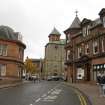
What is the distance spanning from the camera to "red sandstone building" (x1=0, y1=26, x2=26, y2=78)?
4841 cm

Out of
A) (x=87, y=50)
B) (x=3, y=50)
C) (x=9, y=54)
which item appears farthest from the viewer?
(x=9, y=54)

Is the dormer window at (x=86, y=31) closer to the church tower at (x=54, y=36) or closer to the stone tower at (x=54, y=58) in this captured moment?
the stone tower at (x=54, y=58)

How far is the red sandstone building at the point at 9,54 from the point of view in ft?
159

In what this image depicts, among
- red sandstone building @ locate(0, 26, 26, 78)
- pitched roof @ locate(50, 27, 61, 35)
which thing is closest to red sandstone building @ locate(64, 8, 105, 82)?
red sandstone building @ locate(0, 26, 26, 78)

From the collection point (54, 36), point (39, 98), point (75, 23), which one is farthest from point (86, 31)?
point (54, 36)

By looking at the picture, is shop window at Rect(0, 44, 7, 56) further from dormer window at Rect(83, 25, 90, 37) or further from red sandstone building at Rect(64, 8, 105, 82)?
dormer window at Rect(83, 25, 90, 37)

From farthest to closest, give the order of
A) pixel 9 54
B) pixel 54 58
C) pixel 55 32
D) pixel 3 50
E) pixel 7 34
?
pixel 55 32, pixel 54 58, pixel 7 34, pixel 9 54, pixel 3 50

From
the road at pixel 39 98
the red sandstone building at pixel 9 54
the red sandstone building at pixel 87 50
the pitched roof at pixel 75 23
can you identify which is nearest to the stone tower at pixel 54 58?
the pitched roof at pixel 75 23

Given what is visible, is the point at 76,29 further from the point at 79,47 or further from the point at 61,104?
the point at 61,104

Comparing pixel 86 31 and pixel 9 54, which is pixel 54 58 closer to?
pixel 9 54

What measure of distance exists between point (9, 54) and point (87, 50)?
16.2 metres

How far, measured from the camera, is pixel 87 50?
1718 inches

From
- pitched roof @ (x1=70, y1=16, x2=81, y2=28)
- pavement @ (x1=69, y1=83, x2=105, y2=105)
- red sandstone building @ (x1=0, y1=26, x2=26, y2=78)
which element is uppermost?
pitched roof @ (x1=70, y1=16, x2=81, y2=28)

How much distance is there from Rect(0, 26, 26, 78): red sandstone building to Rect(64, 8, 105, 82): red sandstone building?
11.2 m
